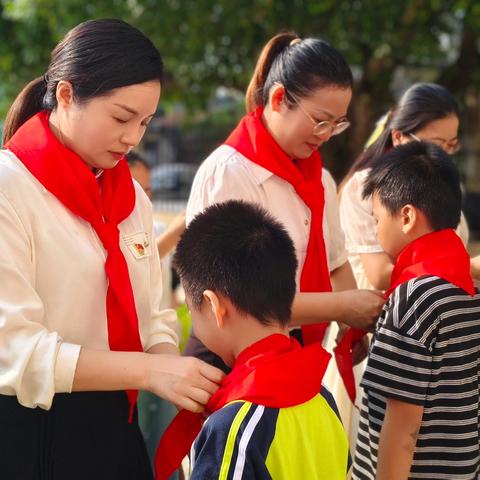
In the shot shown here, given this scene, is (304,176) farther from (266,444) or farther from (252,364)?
(266,444)

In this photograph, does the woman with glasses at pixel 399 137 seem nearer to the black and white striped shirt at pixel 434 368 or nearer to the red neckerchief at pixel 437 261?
the red neckerchief at pixel 437 261

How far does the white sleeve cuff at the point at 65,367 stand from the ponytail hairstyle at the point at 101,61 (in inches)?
23.2

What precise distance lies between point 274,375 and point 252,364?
0.06 meters

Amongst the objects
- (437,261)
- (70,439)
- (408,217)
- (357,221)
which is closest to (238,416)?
(70,439)

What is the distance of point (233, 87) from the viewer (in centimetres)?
1037

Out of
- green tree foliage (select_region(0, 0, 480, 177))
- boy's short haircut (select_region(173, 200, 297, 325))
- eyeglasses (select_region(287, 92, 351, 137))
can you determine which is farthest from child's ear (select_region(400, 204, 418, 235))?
green tree foliage (select_region(0, 0, 480, 177))

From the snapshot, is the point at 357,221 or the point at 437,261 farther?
the point at 357,221

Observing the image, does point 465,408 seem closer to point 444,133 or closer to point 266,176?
point 266,176

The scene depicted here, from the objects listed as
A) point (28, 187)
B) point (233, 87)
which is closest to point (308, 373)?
point (28, 187)

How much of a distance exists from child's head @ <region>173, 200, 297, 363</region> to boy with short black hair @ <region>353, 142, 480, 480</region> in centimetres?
44

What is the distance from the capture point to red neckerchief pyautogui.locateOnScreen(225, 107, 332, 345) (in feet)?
8.58

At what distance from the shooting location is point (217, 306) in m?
1.81

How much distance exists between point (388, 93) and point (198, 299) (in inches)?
364

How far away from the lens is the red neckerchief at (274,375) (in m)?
1.69
